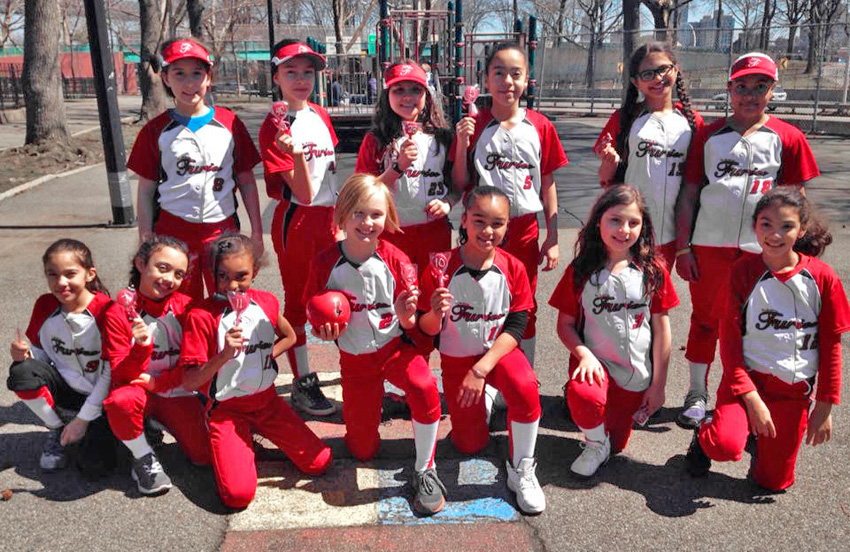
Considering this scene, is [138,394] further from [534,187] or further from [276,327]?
[534,187]

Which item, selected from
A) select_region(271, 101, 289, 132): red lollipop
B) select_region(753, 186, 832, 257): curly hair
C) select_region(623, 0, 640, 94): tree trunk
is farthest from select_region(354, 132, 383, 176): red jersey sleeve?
select_region(623, 0, 640, 94): tree trunk

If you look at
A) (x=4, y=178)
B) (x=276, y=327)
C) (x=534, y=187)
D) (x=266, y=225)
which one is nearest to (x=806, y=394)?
(x=534, y=187)

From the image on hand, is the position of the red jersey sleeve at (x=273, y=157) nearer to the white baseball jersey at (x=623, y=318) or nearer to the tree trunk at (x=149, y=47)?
the white baseball jersey at (x=623, y=318)

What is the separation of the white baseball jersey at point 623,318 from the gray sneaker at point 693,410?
0.62 metres

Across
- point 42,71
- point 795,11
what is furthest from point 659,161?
point 795,11

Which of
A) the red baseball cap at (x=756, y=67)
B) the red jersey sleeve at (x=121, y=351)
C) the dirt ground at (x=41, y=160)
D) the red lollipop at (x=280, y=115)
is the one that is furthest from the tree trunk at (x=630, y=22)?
the red jersey sleeve at (x=121, y=351)

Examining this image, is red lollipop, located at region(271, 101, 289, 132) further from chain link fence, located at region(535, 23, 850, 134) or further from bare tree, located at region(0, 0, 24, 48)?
bare tree, located at region(0, 0, 24, 48)

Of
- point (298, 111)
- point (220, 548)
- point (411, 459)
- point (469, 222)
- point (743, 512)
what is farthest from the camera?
point (298, 111)

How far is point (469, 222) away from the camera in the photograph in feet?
11.3

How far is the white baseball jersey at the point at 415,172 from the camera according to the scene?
3.89 m

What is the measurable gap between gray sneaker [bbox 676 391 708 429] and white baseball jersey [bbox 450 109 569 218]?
1392 mm

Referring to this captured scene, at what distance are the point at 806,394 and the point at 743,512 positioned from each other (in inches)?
24.7

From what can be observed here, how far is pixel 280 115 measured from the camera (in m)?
3.67

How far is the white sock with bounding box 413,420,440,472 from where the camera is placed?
3342mm
